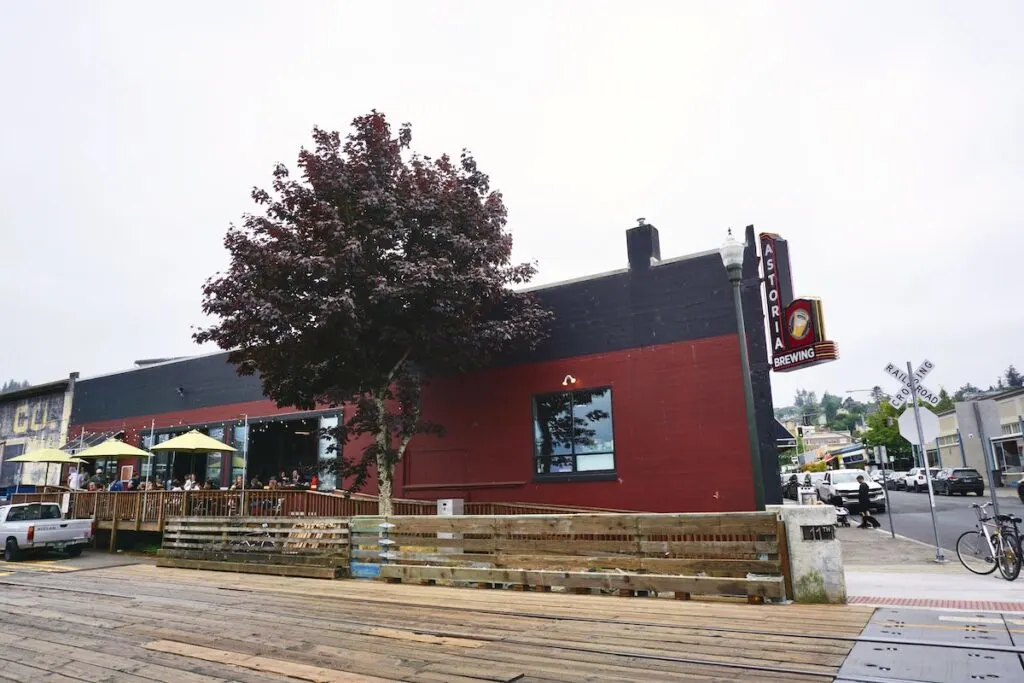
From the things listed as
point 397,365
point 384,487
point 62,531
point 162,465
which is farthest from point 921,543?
point 162,465

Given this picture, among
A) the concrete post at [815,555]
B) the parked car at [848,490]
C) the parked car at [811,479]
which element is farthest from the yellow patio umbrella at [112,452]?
the parked car at [811,479]

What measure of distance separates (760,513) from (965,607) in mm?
2316

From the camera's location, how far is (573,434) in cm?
1552

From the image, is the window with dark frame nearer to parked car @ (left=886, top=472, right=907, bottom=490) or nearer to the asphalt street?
the asphalt street

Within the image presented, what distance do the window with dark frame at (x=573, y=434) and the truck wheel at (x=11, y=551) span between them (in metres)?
14.1

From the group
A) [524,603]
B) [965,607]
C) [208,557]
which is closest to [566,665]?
[524,603]

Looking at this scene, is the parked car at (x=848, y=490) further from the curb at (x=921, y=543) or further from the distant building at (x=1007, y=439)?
the distant building at (x=1007, y=439)

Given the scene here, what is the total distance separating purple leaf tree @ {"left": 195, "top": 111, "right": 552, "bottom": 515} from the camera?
1360 cm

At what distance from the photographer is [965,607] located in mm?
7613

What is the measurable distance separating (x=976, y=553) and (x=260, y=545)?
42.7 ft

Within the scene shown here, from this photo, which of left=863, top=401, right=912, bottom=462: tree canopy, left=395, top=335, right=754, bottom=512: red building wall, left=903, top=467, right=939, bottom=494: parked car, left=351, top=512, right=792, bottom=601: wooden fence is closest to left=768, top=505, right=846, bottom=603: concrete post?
left=351, top=512, right=792, bottom=601: wooden fence

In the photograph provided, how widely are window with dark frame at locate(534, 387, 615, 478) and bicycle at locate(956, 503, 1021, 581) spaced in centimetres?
649

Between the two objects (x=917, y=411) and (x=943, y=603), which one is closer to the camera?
(x=943, y=603)

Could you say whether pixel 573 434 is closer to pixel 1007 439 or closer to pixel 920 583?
pixel 920 583
